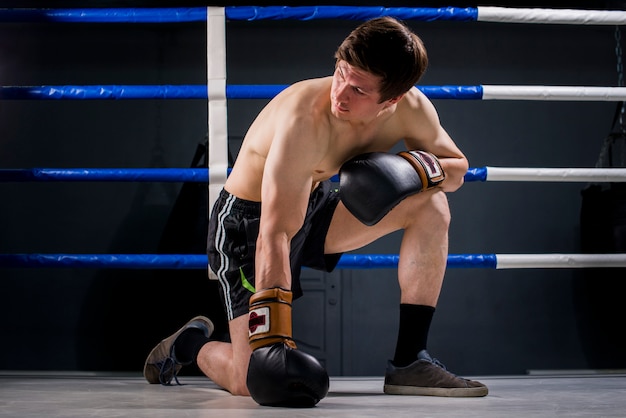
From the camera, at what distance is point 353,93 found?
5.85 feet

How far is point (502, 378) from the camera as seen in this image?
2420 millimetres

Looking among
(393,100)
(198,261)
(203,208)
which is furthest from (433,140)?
(203,208)

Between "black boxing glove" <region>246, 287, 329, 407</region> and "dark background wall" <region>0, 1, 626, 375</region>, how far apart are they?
6.85 feet

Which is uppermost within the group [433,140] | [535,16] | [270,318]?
[535,16]

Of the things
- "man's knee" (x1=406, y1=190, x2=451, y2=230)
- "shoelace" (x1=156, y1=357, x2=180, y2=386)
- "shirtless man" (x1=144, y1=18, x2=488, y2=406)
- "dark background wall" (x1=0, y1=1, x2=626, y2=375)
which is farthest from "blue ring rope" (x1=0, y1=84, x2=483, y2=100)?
"dark background wall" (x1=0, y1=1, x2=626, y2=375)

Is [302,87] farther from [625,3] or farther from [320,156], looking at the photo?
[625,3]

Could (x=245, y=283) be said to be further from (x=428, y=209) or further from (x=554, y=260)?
(x=554, y=260)

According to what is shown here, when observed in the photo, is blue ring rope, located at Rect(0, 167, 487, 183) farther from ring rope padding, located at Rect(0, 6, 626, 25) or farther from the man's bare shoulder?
the man's bare shoulder

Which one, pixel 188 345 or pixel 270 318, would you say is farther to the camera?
pixel 188 345

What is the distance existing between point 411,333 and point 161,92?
114 cm

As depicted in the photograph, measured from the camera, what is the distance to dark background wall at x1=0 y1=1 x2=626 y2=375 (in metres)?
3.87

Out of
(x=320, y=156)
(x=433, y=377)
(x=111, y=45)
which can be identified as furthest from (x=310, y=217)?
(x=111, y=45)

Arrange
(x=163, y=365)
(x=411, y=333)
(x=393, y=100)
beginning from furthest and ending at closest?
(x=163, y=365), (x=411, y=333), (x=393, y=100)

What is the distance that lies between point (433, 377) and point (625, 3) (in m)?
2.80
